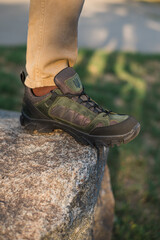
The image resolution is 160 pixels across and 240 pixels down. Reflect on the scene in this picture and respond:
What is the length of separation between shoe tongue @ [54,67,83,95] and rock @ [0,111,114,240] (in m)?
0.28

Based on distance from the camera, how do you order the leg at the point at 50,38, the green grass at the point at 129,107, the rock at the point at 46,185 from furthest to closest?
the green grass at the point at 129,107, the leg at the point at 50,38, the rock at the point at 46,185

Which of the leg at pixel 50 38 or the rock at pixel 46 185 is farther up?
the leg at pixel 50 38

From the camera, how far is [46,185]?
51.3 inches

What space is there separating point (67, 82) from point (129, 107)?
2.20 meters

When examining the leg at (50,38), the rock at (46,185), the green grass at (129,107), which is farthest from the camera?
the green grass at (129,107)

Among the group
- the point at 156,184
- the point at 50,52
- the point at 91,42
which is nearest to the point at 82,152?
the point at 50,52

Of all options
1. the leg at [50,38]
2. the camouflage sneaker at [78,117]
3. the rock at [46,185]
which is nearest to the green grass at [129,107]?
the rock at [46,185]

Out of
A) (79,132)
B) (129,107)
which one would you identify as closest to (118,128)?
(79,132)

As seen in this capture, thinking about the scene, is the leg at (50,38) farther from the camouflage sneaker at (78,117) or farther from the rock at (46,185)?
the rock at (46,185)

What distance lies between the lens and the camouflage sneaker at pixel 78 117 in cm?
151

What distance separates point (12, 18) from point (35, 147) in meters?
5.48

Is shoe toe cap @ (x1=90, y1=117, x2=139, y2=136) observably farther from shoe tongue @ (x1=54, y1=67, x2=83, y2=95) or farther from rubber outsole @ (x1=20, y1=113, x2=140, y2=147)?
shoe tongue @ (x1=54, y1=67, x2=83, y2=95)

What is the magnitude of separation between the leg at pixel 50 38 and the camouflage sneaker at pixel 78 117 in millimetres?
76

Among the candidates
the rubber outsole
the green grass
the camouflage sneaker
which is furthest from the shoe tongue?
the green grass
